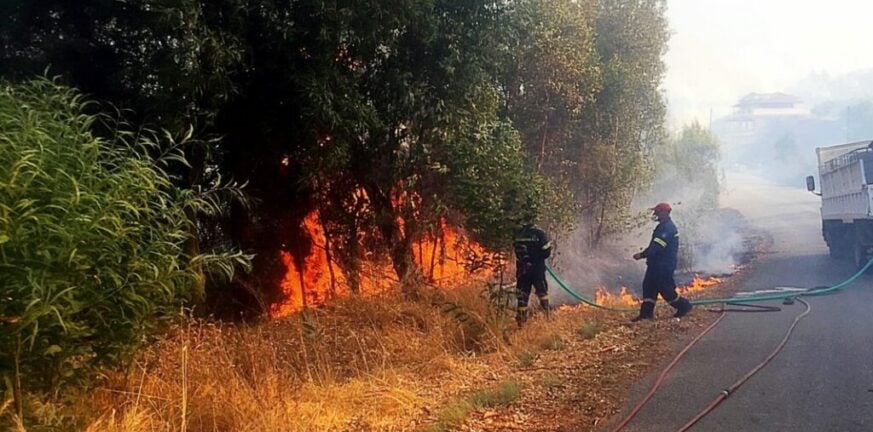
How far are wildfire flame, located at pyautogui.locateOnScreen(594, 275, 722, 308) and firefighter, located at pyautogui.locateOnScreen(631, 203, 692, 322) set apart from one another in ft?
7.16

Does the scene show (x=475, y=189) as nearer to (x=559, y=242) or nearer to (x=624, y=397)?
(x=624, y=397)

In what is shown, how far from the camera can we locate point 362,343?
8312mm

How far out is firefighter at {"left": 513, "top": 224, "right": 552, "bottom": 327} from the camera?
9508mm

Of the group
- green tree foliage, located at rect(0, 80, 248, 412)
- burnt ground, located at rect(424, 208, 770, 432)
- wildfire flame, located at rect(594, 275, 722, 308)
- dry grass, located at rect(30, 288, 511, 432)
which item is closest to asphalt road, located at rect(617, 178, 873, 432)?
burnt ground, located at rect(424, 208, 770, 432)

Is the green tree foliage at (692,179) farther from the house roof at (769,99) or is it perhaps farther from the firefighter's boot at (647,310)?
A: the house roof at (769,99)

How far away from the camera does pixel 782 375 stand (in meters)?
6.63

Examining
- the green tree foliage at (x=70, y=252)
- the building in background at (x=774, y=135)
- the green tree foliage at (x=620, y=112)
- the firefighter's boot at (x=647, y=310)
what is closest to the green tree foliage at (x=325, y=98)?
the firefighter's boot at (x=647, y=310)

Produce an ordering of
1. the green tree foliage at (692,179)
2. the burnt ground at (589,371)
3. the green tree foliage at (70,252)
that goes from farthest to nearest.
Answer: the green tree foliage at (692,179), the burnt ground at (589,371), the green tree foliage at (70,252)

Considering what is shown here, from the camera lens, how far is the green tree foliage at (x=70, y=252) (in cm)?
344

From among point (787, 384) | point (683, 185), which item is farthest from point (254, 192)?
point (683, 185)

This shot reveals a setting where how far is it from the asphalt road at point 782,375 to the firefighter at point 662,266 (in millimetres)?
785

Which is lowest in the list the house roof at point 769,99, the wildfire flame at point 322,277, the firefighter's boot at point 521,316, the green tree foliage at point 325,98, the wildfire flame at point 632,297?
the wildfire flame at point 632,297

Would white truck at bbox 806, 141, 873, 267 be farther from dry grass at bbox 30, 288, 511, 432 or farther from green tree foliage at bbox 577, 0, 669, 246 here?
dry grass at bbox 30, 288, 511, 432

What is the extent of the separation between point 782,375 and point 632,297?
9026 mm
